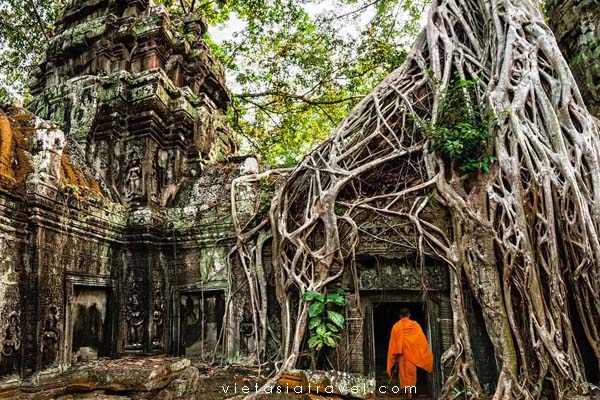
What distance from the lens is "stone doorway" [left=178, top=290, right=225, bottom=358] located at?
18.7 feet

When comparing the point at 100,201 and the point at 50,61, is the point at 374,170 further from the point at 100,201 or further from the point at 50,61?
the point at 50,61

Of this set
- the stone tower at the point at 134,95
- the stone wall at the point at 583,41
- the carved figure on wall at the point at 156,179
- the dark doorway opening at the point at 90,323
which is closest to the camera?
the dark doorway opening at the point at 90,323

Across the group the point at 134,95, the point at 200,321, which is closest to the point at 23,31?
the point at 134,95

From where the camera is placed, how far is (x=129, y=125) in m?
6.67

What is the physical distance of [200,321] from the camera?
5855 millimetres

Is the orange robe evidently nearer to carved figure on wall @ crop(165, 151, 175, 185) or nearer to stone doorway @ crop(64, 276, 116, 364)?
stone doorway @ crop(64, 276, 116, 364)

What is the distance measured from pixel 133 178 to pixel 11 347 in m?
2.80

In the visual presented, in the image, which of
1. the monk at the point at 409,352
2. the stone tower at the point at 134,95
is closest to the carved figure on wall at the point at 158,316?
the stone tower at the point at 134,95

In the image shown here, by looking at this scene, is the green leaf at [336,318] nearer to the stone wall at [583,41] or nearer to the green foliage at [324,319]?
the green foliage at [324,319]

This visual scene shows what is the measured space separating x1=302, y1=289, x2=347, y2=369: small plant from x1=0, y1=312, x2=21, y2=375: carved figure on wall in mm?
2753

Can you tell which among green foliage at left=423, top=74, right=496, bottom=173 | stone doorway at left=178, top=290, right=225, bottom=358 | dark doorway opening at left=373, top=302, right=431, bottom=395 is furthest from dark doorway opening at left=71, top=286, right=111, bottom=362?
green foliage at left=423, top=74, right=496, bottom=173

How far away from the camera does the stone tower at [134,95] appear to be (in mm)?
6547

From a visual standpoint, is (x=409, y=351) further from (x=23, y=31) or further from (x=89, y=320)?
(x=23, y=31)

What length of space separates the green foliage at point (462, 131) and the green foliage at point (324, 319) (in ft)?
6.34
